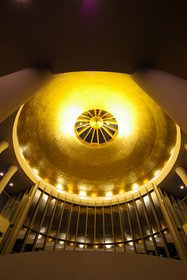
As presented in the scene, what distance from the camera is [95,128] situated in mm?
16250

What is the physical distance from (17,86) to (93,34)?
99.0 inches

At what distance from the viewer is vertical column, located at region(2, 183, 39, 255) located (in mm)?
10959

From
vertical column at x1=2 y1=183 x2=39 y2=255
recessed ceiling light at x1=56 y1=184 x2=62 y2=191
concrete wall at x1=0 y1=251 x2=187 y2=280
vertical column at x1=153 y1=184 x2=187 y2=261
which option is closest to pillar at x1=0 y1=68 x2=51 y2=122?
concrete wall at x1=0 y1=251 x2=187 y2=280

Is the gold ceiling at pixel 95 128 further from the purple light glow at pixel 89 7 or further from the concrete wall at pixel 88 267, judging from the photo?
the concrete wall at pixel 88 267

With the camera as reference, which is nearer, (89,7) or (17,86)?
(17,86)

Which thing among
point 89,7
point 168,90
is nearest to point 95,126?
point 89,7

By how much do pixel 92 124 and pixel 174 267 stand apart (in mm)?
12686

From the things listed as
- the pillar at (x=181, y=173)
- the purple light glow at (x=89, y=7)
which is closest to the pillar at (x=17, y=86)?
the purple light glow at (x=89, y=7)

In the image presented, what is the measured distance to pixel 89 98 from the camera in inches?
533

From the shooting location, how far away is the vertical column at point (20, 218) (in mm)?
10959

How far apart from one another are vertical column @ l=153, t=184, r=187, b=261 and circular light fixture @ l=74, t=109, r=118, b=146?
254 inches

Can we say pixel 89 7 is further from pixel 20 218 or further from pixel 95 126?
pixel 20 218

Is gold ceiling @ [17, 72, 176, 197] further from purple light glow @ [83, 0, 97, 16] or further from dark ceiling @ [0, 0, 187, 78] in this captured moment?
purple light glow @ [83, 0, 97, 16]

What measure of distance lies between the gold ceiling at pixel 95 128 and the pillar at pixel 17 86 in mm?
6550
